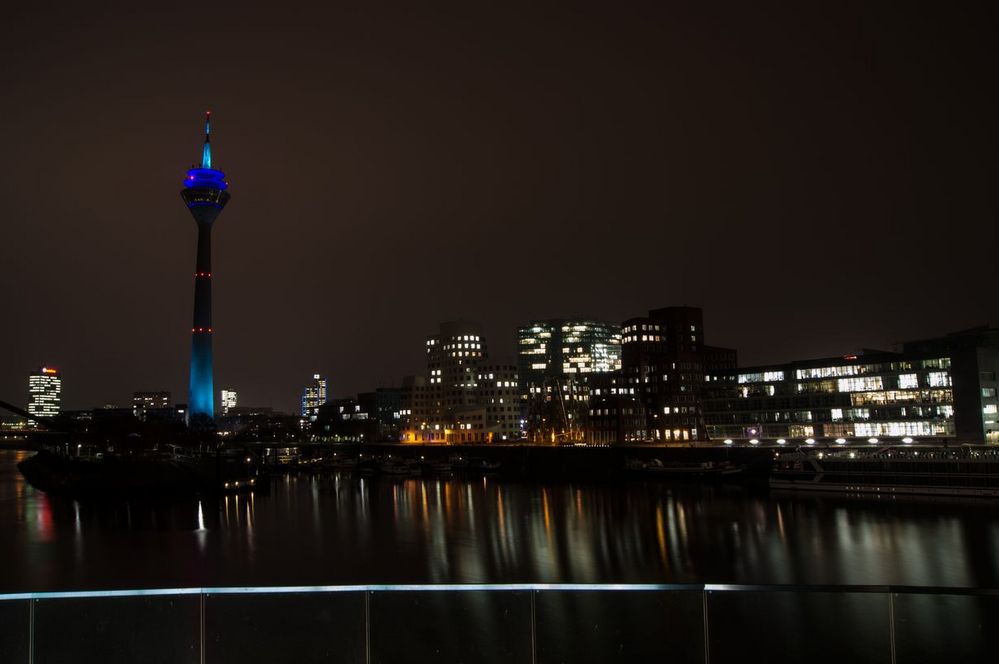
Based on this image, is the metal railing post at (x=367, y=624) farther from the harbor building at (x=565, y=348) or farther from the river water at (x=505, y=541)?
the harbor building at (x=565, y=348)

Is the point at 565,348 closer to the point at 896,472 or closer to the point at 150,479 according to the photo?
the point at 150,479

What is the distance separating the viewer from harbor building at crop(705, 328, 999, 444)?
72.4m

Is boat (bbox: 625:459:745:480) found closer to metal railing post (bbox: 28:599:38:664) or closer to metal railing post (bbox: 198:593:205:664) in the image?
metal railing post (bbox: 198:593:205:664)

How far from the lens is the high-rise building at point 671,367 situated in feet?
371

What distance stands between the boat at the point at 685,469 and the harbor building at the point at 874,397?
1515 cm

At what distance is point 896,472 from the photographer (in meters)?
55.6

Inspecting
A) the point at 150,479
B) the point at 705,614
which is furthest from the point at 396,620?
the point at 150,479

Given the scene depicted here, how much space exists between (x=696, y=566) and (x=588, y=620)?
2691cm

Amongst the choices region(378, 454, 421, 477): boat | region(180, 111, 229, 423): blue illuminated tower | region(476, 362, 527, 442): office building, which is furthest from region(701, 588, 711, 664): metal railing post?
region(180, 111, 229, 423): blue illuminated tower

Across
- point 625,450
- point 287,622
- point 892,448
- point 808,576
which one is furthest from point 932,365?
point 287,622

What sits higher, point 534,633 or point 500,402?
point 500,402

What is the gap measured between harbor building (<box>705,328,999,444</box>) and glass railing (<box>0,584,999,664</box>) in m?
73.7

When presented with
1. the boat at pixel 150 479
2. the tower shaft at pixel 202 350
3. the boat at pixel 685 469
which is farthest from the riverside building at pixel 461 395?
the boat at pixel 150 479

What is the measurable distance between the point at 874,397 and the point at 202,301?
109m
